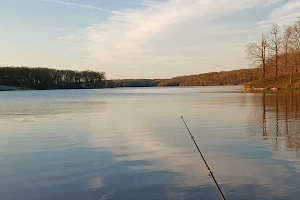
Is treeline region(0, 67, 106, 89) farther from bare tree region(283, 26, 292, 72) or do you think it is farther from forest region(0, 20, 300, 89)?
bare tree region(283, 26, 292, 72)

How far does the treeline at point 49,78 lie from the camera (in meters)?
148

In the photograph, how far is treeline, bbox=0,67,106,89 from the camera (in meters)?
148

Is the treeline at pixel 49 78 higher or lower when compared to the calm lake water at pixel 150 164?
higher

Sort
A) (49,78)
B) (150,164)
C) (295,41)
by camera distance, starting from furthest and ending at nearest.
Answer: (49,78) < (295,41) < (150,164)

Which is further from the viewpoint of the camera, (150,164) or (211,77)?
(211,77)

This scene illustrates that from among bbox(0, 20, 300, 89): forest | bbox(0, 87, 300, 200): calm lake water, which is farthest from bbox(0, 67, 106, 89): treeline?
bbox(0, 87, 300, 200): calm lake water

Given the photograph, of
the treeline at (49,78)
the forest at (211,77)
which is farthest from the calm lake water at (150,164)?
the treeline at (49,78)

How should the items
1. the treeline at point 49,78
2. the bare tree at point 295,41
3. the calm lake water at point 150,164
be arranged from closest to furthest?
the calm lake water at point 150,164
the bare tree at point 295,41
the treeline at point 49,78

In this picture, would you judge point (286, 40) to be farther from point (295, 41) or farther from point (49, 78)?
point (49, 78)

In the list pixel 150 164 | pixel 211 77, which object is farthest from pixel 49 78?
pixel 150 164

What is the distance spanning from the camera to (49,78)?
159 metres

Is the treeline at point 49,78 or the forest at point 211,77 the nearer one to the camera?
the forest at point 211,77

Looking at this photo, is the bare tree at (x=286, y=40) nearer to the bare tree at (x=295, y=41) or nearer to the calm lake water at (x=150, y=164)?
the bare tree at (x=295, y=41)

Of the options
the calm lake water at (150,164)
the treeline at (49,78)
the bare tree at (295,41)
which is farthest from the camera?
the treeline at (49,78)
